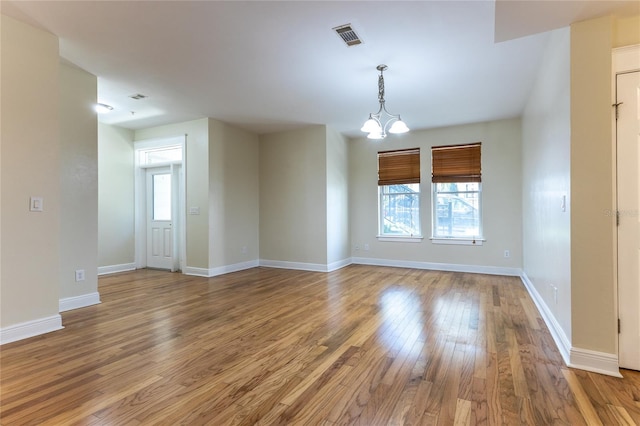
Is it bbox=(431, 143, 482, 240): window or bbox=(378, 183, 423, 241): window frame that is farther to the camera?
bbox=(378, 183, 423, 241): window frame

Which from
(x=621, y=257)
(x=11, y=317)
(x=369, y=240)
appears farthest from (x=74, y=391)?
(x=369, y=240)

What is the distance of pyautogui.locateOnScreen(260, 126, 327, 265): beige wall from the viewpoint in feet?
19.7

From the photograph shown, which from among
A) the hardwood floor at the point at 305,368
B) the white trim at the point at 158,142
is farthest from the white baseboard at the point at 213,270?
the white trim at the point at 158,142

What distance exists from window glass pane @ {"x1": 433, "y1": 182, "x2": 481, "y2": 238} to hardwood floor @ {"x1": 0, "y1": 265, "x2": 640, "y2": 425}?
2032 millimetres

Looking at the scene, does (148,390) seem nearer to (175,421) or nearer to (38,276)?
(175,421)

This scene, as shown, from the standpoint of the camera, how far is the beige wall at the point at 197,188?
554 centimetres

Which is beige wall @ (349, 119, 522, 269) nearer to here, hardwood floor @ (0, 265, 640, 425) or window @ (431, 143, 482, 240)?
window @ (431, 143, 482, 240)

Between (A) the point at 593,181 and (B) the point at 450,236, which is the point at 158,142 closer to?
(B) the point at 450,236

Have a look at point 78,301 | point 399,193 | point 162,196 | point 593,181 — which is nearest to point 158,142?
point 162,196

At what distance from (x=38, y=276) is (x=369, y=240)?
206 inches

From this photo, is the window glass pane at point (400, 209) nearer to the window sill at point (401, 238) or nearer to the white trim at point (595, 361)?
the window sill at point (401, 238)

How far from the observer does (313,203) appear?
6086 mm

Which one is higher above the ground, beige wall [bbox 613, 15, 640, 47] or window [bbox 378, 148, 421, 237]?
beige wall [bbox 613, 15, 640, 47]

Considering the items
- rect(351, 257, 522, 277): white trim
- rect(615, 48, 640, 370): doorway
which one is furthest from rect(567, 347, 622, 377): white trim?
rect(351, 257, 522, 277): white trim
